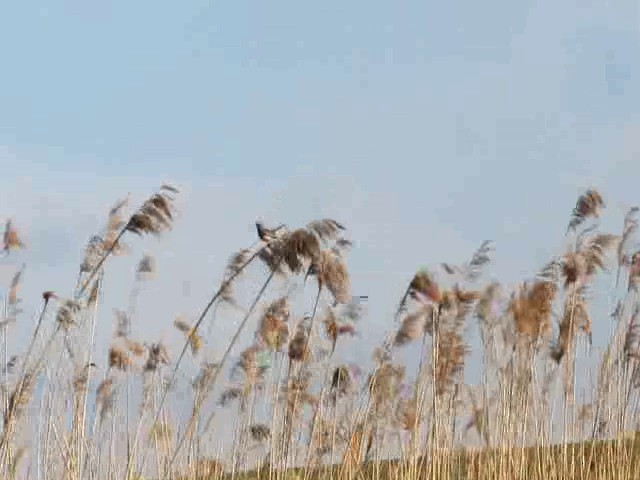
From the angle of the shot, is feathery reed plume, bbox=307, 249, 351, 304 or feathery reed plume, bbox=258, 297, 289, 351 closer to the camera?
feathery reed plume, bbox=307, 249, 351, 304

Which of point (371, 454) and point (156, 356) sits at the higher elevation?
point (156, 356)

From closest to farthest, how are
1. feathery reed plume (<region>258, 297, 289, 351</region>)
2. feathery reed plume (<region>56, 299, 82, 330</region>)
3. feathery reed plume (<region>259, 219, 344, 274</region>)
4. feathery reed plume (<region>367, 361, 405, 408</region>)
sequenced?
feathery reed plume (<region>259, 219, 344, 274</region>) → feathery reed plume (<region>56, 299, 82, 330</region>) → feathery reed plume (<region>258, 297, 289, 351</region>) → feathery reed plume (<region>367, 361, 405, 408</region>)

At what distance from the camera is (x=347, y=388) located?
23.1ft

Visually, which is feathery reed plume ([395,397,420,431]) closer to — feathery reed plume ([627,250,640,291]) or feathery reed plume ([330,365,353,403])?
feathery reed plume ([330,365,353,403])

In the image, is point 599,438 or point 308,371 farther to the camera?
point 599,438

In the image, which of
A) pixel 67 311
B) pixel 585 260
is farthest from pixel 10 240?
pixel 585 260

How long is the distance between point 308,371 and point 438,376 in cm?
86

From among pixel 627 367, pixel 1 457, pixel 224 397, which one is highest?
pixel 627 367

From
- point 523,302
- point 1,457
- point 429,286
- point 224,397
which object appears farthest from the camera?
point 224,397

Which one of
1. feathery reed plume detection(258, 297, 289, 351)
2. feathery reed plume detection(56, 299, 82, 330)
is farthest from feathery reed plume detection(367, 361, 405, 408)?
feathery reed plume detection(56, 299, 82, 330)

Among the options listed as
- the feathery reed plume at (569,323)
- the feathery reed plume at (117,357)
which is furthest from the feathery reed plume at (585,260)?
the feathery reed plume at (117,357)

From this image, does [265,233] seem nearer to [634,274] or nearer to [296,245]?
[296,245]

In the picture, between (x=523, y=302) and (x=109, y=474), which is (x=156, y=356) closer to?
(x=109, y=474)

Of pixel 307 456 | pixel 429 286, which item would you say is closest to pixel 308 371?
pixel 307 456
